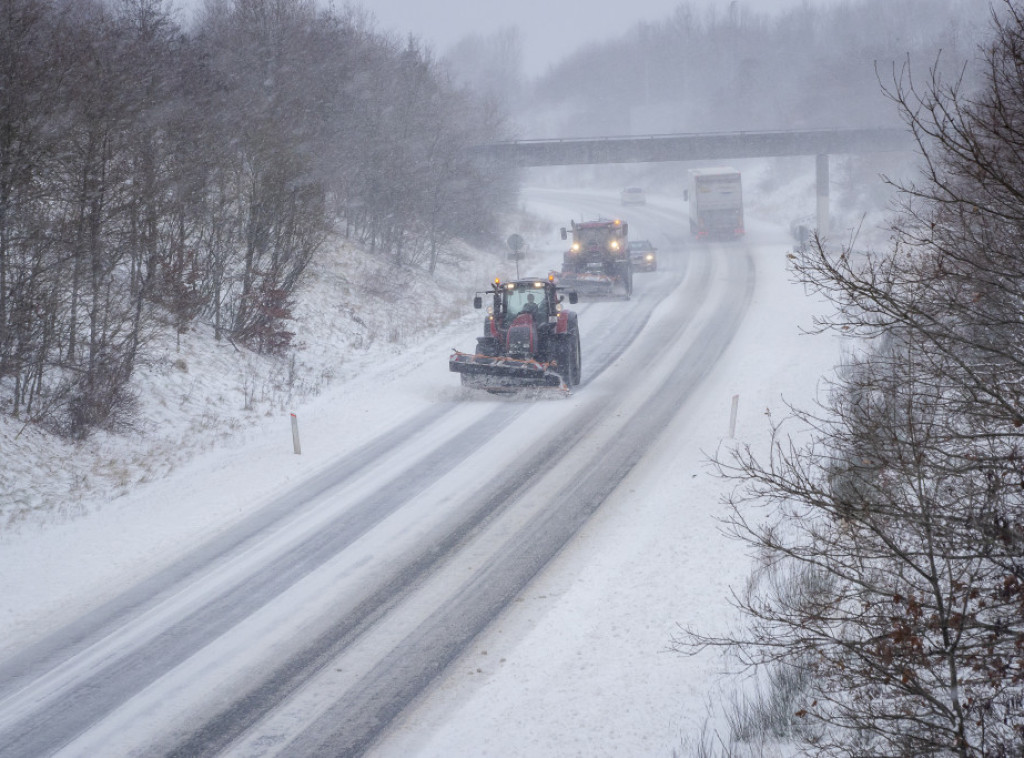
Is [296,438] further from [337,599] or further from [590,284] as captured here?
[590,284]

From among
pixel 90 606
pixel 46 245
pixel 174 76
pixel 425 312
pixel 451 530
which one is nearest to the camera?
pixel 90 606

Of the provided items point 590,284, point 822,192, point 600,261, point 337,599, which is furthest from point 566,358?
point 822,192

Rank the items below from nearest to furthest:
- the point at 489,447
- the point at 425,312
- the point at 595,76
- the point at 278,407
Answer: the point at 489,447
the point at 278,407
the point at 425,312
the point at 595,76

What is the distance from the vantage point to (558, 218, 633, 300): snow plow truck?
30766 mm

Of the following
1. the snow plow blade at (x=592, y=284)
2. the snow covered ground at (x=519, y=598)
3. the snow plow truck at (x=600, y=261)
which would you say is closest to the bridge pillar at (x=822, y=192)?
the snow plow truck at (x=600, y=261)

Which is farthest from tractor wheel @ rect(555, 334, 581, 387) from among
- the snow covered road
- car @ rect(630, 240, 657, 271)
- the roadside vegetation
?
car @ rect(630, 240, 657, 271)

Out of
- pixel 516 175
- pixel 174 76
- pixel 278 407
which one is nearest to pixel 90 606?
pixel 278 407

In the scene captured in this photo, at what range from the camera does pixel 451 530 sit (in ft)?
39.1

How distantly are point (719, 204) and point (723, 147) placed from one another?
8164 mm

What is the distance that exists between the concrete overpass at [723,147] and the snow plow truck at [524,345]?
106 feet

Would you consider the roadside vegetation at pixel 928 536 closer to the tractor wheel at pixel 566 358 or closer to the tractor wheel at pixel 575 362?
the tractor wheel at pixel 566 358

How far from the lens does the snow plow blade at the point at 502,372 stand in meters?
18.3

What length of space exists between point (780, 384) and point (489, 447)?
696 cm

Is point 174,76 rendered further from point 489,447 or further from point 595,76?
point 595,76
